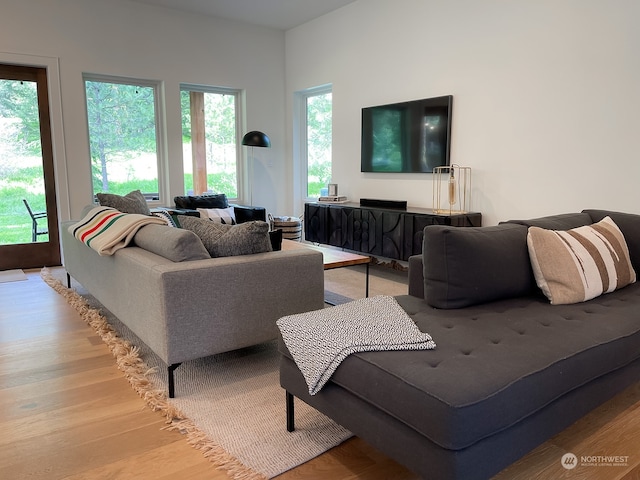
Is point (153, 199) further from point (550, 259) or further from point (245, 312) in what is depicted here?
point (550, 259)

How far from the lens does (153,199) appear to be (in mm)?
5594

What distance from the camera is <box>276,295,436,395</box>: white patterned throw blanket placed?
5.05ft

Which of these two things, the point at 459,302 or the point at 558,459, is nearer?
the point at 558,459

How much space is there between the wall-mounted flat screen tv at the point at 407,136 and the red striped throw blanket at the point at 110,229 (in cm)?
272

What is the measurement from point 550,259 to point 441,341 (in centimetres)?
89

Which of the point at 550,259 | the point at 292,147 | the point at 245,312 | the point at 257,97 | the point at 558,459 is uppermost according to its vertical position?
the point at 257,97

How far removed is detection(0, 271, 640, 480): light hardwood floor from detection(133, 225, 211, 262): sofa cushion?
0.67 metres

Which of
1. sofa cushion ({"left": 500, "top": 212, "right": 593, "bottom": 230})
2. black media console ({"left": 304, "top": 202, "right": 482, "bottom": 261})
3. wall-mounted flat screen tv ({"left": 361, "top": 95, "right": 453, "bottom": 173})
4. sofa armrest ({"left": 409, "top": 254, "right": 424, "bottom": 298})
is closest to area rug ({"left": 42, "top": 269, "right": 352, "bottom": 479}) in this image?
sofa armrest ({"left": 409, "top": 254, "right": 424, "bottom": 298})

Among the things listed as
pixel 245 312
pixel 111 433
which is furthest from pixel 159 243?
pixel 111 433

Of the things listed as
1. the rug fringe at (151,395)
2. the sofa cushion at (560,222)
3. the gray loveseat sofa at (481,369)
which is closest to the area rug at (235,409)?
the rug fringe at (151,395)

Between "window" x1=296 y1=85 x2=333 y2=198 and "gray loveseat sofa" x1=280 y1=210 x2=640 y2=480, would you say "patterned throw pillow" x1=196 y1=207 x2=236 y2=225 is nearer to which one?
"window" x1=296 y1=85 x2=333 y2=198

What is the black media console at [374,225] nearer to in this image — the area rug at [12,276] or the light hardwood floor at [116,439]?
the light hardwood floor at [116,439]

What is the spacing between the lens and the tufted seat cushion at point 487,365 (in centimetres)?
126

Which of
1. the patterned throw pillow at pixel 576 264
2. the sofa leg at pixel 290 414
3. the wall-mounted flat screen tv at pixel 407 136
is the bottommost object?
the sofa leg at pixel 290 414
